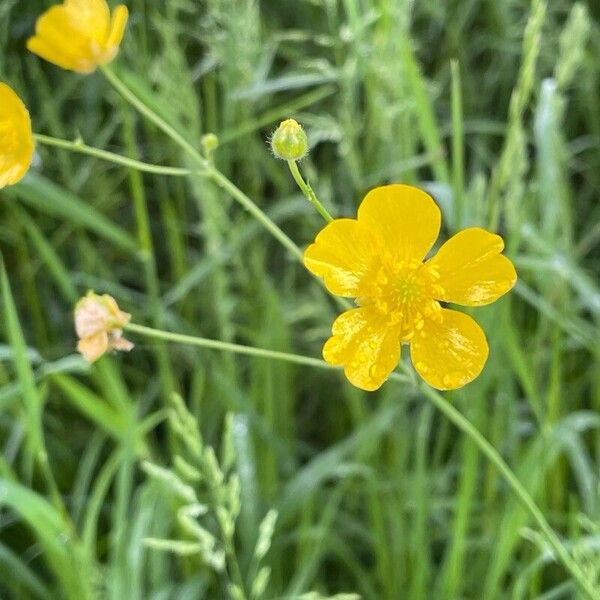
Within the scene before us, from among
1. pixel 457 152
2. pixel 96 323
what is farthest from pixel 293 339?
pixel 96 323

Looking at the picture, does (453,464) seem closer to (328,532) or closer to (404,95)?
(328,532)

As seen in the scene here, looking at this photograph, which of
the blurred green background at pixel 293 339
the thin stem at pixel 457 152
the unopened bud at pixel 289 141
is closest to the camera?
the unopened bud at pixel 289 141

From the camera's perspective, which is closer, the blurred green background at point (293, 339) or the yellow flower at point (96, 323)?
the yellow flower at point (96, 323)

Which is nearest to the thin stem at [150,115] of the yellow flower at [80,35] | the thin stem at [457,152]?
the yellow flower at [80,35]

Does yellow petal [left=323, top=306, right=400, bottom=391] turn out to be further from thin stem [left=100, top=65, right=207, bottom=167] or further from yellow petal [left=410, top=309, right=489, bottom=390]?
thin stem [left=100, top=65, right=207, bottom=167]

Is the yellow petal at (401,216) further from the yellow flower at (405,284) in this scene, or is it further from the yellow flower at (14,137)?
the yellow flower at (14,137)
